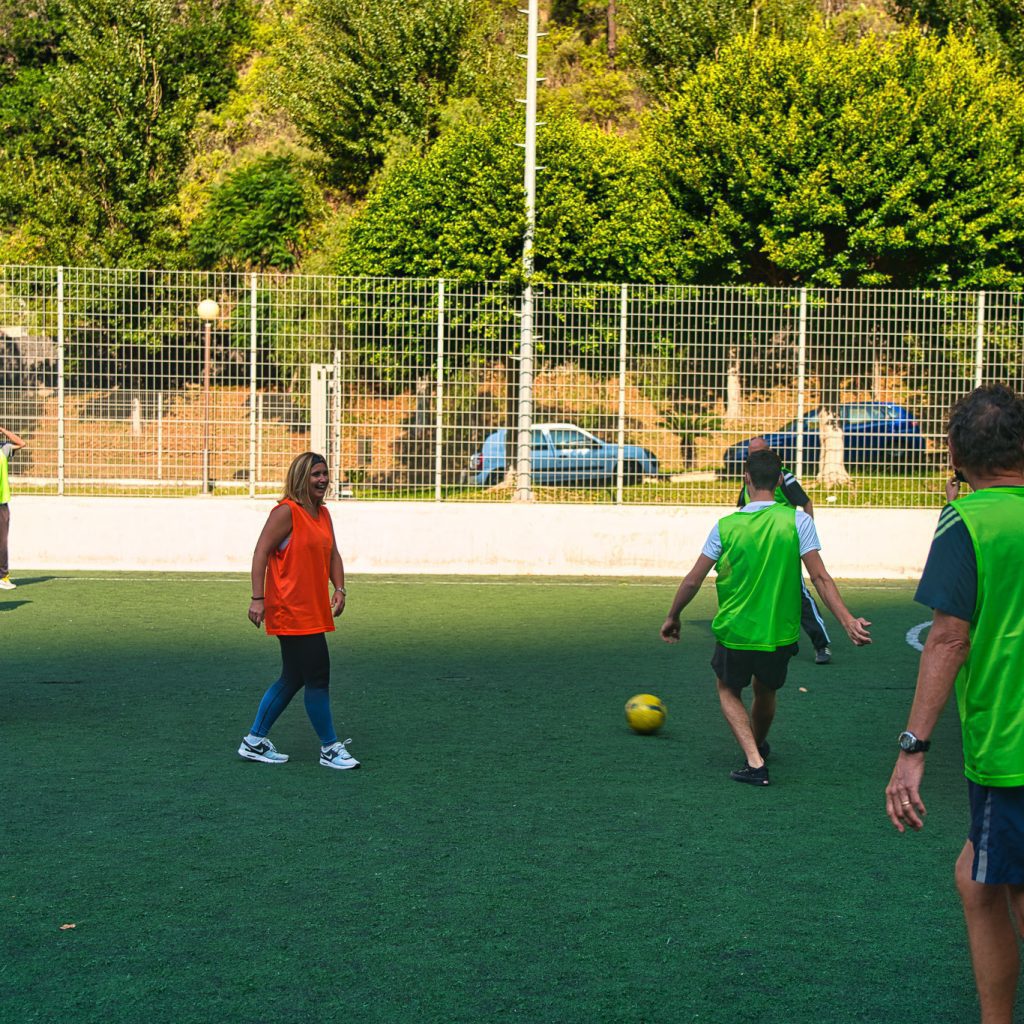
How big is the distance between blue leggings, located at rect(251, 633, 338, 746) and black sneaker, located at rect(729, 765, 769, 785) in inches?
82.6

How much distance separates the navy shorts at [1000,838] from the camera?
11.7 ft

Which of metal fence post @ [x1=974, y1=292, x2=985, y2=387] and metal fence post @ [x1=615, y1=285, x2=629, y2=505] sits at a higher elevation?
metal fence post @ [x1=974, y1=292, x2=985, y2=387]

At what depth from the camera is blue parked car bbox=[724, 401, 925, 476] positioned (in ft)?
52.5

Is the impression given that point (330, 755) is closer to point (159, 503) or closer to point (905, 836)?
point (905, 836)

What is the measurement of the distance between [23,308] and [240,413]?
270 centimetres

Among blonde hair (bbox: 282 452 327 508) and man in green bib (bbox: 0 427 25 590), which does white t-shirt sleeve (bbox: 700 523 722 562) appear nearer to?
blonde hair (bbox: 282 452 327 508)

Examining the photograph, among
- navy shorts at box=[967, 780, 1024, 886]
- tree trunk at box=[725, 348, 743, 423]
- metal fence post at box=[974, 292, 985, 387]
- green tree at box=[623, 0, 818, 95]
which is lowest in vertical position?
navy shorts at box=[967, 780, 1024, 886]

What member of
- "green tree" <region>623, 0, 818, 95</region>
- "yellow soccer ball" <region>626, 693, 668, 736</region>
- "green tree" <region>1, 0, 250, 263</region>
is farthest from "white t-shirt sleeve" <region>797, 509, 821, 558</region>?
"green tree" <region>623, 0, 818, 95</region>

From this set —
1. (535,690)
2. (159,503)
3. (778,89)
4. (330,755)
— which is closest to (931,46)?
(778,89)

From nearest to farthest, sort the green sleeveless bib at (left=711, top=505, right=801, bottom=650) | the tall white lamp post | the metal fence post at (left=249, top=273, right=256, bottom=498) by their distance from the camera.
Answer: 1. the green sleeveless bib at (left=711, top=505, right=801, bottom=650)
2. the tall white lamp post
3. the metal fence post at (left=249, top=273, right=256, bottom=498)

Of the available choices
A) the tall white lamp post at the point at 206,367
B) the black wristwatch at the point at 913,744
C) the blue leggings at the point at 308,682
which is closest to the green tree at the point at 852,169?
the tall white lamp post at the point at 206,367

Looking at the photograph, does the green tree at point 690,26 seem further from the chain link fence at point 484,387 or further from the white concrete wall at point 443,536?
the white concrete wall at point 443,536

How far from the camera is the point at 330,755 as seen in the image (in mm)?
7289

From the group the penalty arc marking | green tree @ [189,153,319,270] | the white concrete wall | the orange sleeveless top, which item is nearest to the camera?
the orange sleeveless top
